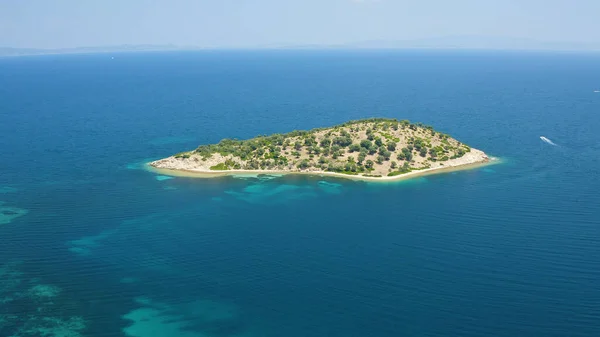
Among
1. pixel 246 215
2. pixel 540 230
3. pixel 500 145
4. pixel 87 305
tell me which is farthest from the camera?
pixel 500 145

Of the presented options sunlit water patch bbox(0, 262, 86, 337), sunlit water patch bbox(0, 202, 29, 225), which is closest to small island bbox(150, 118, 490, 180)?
sunlit water patch bbox(0, 202, 29, 225)

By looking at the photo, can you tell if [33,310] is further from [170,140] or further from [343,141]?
[170,140]

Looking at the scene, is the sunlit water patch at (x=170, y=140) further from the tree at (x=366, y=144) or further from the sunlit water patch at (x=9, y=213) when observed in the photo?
the sunlit water patch at (x=9, y=213)

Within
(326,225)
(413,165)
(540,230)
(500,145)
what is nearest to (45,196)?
(326,225)

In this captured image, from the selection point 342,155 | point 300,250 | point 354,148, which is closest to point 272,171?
point 342,155

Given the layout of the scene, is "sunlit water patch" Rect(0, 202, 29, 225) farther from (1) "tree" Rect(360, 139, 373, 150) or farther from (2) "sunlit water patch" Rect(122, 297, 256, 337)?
(1) "tree" Rect(360, 139, 373, 150)

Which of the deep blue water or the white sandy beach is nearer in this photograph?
the deep blue water

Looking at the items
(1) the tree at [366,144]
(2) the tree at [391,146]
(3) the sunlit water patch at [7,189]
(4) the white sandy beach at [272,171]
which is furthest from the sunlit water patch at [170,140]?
(2) the tree at [391,146]

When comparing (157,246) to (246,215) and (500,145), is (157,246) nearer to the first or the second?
(246,215)
